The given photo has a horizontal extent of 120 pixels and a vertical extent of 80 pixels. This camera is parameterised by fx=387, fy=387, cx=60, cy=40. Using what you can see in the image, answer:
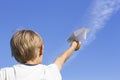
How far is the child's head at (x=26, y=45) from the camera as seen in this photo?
675 centimetres

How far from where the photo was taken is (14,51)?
6879mm

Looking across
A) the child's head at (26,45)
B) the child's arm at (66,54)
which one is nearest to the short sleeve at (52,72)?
the child's arm at (66,54)

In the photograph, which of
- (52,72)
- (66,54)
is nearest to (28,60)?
(52,72)

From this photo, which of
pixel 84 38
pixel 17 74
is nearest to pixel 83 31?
pixel 84 38

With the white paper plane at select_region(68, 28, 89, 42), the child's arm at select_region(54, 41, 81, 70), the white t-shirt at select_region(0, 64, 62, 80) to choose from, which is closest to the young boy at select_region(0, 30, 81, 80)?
the white t-shirt at select_region(0, 64, 62, 80)

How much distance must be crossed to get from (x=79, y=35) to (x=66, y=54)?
0.49 m

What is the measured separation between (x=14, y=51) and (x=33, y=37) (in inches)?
17.0

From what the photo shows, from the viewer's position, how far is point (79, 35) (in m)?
7.74

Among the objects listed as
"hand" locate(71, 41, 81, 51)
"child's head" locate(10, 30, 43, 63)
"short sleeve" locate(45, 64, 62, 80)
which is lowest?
"short sleeve" locate(45, 64, 62, 80)

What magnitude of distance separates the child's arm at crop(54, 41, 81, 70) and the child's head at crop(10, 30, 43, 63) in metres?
0.62

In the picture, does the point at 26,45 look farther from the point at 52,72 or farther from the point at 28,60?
the point at 52,72

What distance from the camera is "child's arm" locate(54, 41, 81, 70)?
24.1 feet

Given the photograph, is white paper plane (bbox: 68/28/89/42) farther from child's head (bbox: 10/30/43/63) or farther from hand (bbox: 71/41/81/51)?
child's head (bbox: 10/30/43/63)

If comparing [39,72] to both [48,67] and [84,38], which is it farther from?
[84,38]
